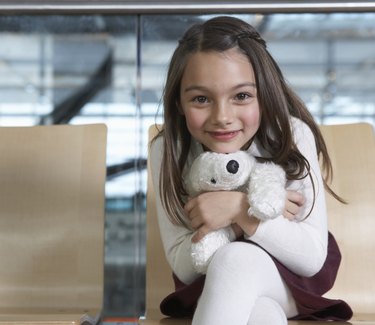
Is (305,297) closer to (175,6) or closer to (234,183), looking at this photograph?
(234,183)

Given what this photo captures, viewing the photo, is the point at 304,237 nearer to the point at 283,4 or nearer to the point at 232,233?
the point at 232,233

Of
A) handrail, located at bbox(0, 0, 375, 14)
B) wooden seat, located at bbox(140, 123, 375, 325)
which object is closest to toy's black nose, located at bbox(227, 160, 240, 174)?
wooden seat, located at bbox(140, 123, 375, 325)

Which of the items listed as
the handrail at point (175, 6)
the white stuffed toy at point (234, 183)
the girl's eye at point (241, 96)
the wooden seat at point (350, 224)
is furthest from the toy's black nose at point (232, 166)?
the handrail at point (175, 6)

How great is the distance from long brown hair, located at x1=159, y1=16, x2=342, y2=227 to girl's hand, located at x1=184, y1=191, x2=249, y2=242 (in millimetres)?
A: 71

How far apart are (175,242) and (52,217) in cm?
43

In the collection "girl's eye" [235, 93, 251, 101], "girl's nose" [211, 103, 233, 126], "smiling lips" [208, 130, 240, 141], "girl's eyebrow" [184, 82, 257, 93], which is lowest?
"smiling lips" [208, 130, 240, 141]

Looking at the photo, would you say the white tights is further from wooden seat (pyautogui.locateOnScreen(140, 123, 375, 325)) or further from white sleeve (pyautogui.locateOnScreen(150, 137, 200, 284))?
wooden seat (pyautogui.locateOnScreen(140, 123, 375, 325))

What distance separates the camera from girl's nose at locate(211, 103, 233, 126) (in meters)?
1.09

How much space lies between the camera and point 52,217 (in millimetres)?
1519

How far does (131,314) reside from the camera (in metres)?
1.89

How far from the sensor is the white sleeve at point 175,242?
112 cm

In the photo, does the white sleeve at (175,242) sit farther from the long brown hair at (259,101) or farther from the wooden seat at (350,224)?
the wooden seat at (350,224)

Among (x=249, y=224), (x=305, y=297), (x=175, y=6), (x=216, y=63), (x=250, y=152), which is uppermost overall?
(x=175, y=6)

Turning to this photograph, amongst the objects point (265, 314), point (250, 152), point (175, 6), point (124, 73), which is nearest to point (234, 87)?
point (250, 152)
